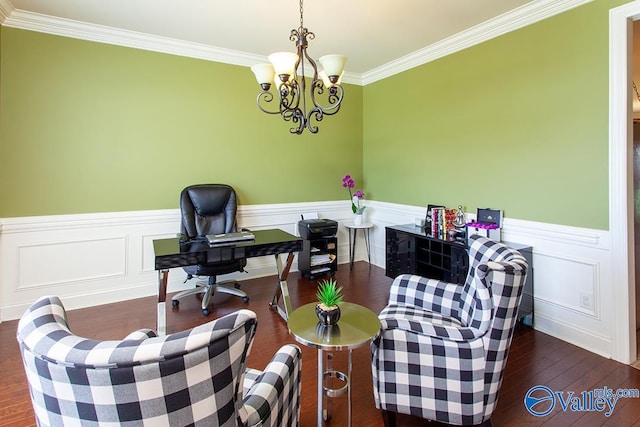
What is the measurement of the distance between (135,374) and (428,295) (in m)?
1.75

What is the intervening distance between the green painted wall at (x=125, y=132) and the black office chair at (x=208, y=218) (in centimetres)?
36

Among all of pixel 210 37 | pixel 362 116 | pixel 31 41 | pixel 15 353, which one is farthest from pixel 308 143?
pixel 15 353

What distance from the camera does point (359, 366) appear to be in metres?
2.24

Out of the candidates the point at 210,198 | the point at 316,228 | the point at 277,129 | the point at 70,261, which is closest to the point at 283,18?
the point at 277,129

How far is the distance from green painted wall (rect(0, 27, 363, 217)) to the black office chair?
361mm

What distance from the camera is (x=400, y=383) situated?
5.12ft

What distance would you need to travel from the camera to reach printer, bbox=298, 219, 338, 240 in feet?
13.2

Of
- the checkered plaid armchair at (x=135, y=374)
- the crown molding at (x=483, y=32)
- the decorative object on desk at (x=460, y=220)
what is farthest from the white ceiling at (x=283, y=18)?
the checkered plaid armchair at (x=135, y=374)

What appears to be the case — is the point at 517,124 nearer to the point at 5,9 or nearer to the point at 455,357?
the point at 455,357

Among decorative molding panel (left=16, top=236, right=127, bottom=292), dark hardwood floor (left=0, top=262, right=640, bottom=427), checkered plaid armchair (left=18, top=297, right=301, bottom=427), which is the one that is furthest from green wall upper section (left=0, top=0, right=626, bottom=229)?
checkered plaid armchair (left=18, top=297, right=301, bottom=427)

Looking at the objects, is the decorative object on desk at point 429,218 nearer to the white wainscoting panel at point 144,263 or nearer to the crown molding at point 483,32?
the white wainscoting panel at point 144,263

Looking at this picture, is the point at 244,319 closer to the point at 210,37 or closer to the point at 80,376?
the point at 80,376

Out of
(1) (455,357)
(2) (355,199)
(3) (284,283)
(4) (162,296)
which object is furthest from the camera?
(2) (355,199)

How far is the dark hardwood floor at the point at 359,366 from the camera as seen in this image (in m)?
1.78
